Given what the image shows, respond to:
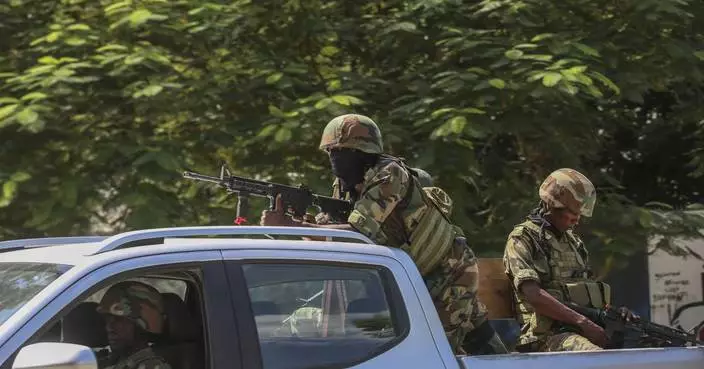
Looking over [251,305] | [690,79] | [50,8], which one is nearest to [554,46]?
[690,79]

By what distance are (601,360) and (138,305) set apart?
1726 millimetres

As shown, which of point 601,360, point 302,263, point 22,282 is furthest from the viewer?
point 601,360

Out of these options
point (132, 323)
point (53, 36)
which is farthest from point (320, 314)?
point (53, 36)

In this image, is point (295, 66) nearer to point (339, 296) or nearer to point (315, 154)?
point (315, 154)

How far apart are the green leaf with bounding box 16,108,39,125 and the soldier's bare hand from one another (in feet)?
13.4

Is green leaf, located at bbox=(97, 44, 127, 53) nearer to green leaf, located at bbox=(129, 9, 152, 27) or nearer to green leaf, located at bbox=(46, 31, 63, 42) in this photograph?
green leaf, located at bbox=(129, 9, 152, 27)

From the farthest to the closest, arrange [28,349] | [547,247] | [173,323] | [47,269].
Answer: [547,247] < [173,323] < [47,269] < [28,349]

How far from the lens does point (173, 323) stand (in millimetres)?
2814

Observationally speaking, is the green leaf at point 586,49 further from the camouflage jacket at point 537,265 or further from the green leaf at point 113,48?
the green leaf at point 113,48

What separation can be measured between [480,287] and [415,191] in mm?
1030

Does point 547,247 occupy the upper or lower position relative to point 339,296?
lower

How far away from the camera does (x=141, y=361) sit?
2.68 meters

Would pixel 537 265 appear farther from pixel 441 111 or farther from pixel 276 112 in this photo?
pixel 276 112

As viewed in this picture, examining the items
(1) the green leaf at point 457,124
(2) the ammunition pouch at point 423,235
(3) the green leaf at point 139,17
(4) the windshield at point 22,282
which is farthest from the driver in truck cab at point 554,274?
(3) the green leaf at point 139,17
